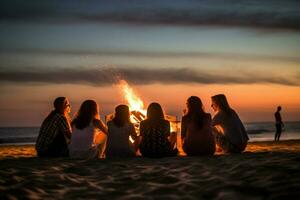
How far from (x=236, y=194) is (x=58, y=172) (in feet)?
11.2

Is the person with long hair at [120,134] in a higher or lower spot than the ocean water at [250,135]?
higher

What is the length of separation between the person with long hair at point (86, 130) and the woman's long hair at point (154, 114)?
1172 millimetres

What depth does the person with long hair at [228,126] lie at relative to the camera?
9.32m

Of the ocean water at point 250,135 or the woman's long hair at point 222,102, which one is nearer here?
the woman's long hair at point 222,102

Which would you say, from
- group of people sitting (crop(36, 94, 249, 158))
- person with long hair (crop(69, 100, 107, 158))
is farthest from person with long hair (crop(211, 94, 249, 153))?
person with long hair (crop(69, 100, 107, 158))

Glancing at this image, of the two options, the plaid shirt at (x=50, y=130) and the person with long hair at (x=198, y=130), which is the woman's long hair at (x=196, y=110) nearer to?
the person with long hair at (x=198, y=130)

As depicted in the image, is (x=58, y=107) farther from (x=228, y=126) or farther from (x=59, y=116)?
(x=228, y=126)

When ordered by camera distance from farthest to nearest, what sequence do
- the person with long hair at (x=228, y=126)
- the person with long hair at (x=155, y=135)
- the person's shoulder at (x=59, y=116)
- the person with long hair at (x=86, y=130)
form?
the person with long hair at (x=228, y=126) → the person's shoulder at (x=59, y=116) → the person with long hair at (x=86, y=130) → the person with long hair at (x=155, y=135)

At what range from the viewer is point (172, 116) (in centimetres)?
1175

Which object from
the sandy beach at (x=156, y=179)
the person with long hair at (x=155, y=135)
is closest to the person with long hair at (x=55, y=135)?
the sandy beach at (x=156, y=179)

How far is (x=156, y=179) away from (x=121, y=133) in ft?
9.16

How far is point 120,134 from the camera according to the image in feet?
28.6

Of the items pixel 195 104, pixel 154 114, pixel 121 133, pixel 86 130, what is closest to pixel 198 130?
pixel 195 104

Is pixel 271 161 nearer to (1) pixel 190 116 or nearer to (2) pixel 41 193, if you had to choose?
(1) pixel 190 116
